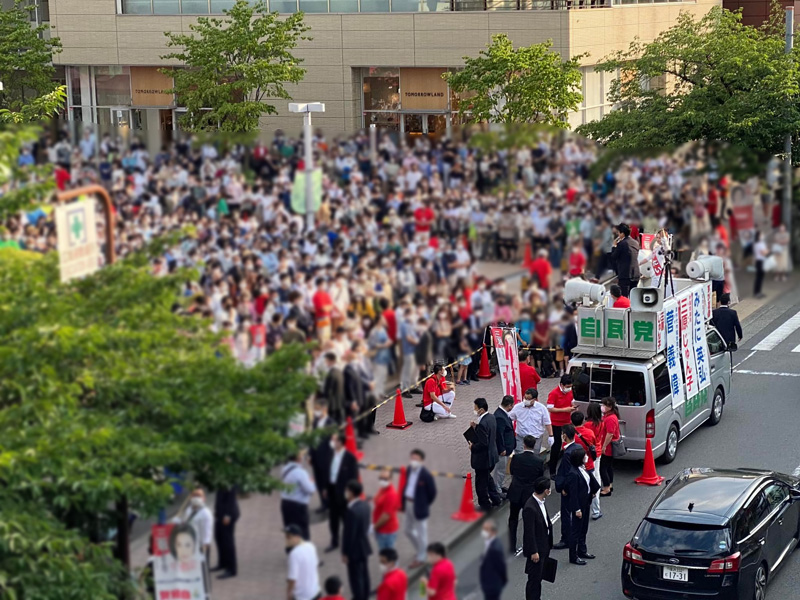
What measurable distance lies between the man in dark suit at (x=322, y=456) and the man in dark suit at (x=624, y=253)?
2.56 metres

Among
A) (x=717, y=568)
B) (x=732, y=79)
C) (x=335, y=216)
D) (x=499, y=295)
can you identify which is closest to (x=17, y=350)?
(x=335, y=216)

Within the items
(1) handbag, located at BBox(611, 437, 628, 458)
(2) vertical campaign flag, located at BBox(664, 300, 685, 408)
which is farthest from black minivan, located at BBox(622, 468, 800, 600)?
(2) vertical campaign flag, located at BBox(664, 300, 685, 408)

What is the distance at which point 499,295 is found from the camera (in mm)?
8391

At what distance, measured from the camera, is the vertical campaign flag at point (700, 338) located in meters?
18.0

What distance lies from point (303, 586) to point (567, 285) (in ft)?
10.1

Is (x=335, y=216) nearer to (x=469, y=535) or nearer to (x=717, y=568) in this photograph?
(x=469, y=535)

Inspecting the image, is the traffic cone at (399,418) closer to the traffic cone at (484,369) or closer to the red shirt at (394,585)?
the traffic cone at (484,369)

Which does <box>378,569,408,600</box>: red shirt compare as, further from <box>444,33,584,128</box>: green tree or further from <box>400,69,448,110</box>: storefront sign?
<box>400,69,448,110</box>: storefront sign

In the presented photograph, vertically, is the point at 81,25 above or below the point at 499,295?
above

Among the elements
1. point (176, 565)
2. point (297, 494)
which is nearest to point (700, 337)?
point (297, 494)

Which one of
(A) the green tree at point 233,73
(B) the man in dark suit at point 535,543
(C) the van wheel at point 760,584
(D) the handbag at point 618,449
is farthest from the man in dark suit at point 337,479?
(A) the green tree at point 233,73

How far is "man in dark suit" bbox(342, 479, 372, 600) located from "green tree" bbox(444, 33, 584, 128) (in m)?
21.1

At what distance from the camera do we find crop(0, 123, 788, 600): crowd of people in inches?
320

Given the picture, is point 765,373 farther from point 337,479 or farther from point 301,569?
point 301,569
